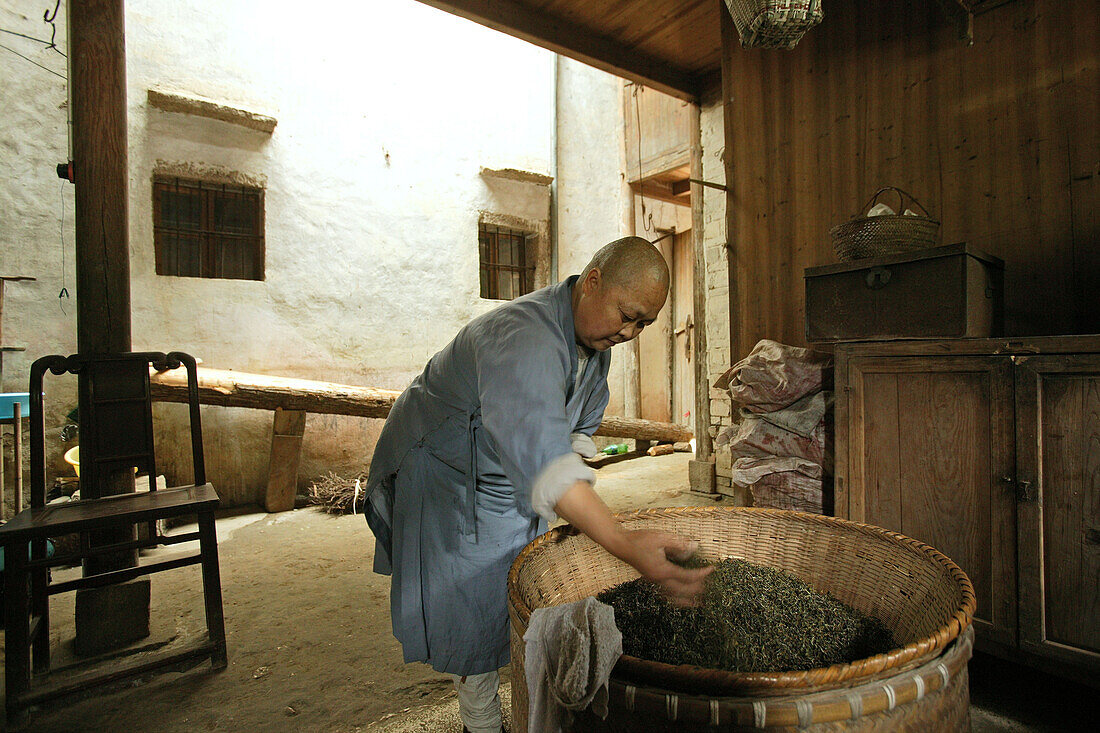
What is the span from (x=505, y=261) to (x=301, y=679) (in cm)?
524

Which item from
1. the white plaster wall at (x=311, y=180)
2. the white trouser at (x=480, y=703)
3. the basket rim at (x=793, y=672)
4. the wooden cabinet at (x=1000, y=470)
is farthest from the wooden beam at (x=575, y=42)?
the basket rim at (x=793, y=672)

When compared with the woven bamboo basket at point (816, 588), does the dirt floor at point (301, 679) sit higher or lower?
lower

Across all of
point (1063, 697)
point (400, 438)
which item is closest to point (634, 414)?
point (1063, 697)

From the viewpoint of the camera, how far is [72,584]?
7.04 feet

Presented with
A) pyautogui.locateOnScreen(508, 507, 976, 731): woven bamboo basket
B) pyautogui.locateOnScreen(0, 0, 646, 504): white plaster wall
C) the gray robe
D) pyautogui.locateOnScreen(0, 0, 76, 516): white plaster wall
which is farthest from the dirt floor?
pyautogui.locateOnScreen(0, 0, 76, 516): white plaster wall

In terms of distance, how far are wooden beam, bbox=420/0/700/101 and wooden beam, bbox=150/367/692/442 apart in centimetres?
287

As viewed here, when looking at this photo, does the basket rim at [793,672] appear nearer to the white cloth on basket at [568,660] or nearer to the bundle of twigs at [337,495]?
the white cloth on basket at [568,660]

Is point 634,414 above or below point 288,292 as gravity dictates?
below

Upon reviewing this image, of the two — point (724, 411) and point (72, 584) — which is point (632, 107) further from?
point (72, 584)

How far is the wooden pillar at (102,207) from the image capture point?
94.2 inches

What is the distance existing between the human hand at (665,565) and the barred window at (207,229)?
4.79 metres

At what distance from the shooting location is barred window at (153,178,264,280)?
15.2 ft

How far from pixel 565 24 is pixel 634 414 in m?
4.52

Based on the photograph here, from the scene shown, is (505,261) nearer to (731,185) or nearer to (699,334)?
(699,334)
